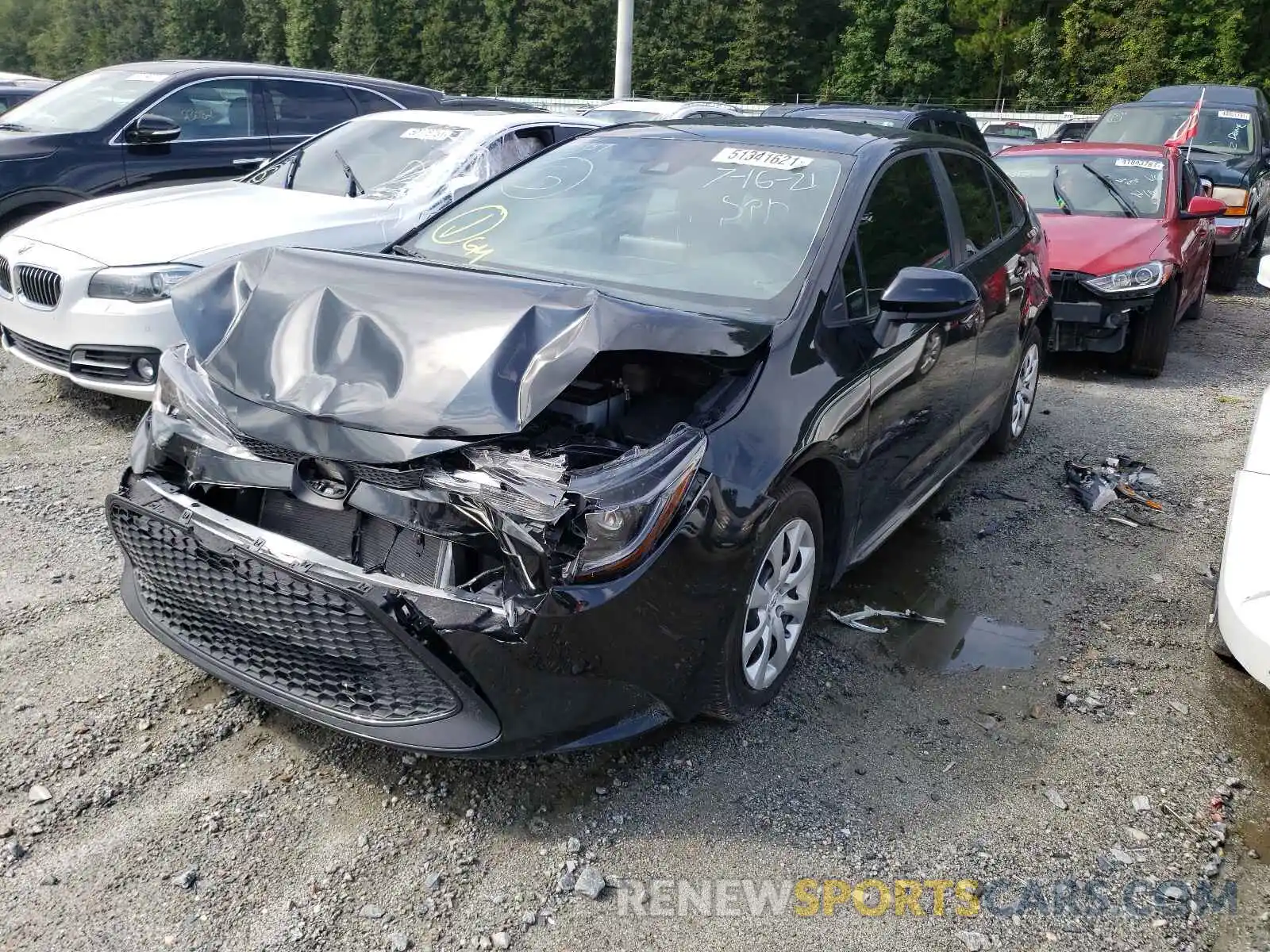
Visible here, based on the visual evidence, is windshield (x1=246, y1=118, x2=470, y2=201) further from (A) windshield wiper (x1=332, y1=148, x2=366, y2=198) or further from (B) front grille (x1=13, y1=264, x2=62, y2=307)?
(B) front grille (x1=13, y1=264, x2=62, y2=307)

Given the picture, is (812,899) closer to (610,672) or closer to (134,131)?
(610,672)

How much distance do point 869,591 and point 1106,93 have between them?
37406mm

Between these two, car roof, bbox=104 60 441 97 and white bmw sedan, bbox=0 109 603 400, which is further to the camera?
car roof, bbox=104 60 441 97

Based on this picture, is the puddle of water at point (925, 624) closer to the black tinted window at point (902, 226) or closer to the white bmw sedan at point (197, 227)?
the black tinted window at point (902, 226)

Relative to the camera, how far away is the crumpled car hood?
8.27 ft

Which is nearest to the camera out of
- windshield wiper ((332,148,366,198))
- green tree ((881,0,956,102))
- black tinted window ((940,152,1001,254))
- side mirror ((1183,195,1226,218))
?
black tinted window ((940,152,1001,254))

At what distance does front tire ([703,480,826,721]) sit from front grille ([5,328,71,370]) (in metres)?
3.96

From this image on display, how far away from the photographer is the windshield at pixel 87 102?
7.38 metres

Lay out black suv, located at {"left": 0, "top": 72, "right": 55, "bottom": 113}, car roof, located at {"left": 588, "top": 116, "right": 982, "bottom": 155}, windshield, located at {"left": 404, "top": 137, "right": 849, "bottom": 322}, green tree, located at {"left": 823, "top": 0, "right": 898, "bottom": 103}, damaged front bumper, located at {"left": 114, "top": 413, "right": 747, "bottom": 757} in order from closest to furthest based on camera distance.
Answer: damaged front bumper, located at {"left": 114, "top": 413, "right": 747, "bottom": 757} → windshield, located at {"left": 404, "top": 137, "right": 849, "bottom": 322} → car roof, located at {"left": 588, "top": 116, "right": 982, "bottom": 155} → black suv, located at {"left": 0, "top": 72, "right": 55, "bottom": 113} → green tree, located at {"left": 823, "top": 0, "right": 898, "bottom": 103}

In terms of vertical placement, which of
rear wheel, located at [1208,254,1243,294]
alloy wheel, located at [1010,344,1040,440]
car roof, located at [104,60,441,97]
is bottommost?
rear wheel, located at [1208,254,1243,294]

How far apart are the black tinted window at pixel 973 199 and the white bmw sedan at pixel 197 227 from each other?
223 cm

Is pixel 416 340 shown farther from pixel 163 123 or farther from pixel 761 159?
pixel 163 123

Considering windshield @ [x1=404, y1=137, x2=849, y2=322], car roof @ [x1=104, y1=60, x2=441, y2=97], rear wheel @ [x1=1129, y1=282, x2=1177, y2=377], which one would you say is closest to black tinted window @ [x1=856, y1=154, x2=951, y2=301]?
windshield @ [x1=404, y1=137, x2=849, y2=322]

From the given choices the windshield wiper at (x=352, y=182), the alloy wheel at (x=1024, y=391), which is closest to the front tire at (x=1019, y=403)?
the alloy wheel at (x=1024, y=391)
